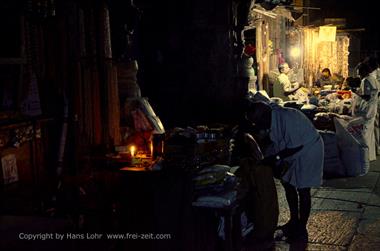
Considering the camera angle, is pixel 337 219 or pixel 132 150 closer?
pixel 132 150

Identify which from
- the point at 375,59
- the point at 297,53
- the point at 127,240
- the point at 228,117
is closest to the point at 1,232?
the point at 127,240

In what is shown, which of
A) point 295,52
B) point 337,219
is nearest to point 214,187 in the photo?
point 337,219

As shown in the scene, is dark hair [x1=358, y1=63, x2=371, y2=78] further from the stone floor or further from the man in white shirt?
the stone floor

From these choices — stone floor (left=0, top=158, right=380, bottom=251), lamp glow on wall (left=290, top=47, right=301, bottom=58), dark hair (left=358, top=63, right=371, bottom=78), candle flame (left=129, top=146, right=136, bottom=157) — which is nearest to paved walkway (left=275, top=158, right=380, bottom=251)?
stone floor (left=0, top=158, right=380, bottom=251)

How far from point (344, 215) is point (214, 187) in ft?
12.8

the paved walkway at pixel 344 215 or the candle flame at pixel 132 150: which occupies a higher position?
the candle flame at pixel 132 150

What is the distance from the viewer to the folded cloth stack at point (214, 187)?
231 inches

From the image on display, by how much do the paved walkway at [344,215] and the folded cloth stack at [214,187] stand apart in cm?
→ 193

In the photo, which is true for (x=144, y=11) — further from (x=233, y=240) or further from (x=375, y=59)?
(x=375, y=59)

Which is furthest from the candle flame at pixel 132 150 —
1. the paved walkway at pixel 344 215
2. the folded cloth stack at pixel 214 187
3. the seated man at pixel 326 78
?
the seated man at pixel 326 78

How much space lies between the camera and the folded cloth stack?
586 centimetres

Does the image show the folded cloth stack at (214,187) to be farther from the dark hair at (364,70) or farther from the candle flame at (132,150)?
the dark hair at (364,70)

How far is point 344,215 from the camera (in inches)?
348

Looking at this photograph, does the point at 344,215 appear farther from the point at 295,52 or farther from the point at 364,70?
the point at 295,52
